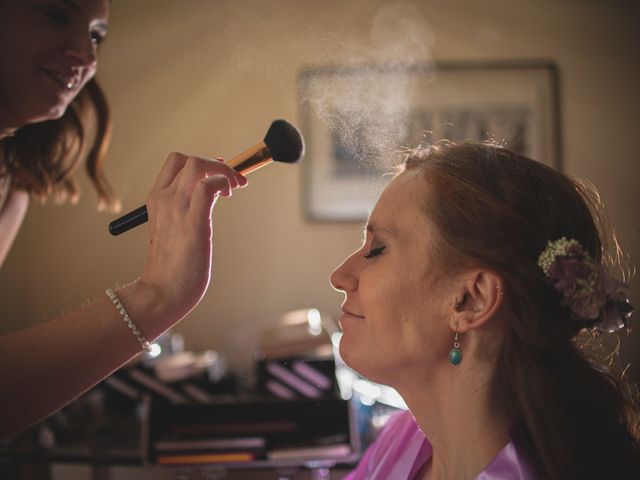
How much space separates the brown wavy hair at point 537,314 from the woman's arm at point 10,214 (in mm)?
1061

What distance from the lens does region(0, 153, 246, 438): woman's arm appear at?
2.72ft

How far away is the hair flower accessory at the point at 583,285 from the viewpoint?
0.96 metres

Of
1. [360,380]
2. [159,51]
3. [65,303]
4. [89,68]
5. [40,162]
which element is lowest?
[360,380]

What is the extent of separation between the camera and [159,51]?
8.52 ft

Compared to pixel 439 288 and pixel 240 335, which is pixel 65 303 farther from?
pixel 439 288

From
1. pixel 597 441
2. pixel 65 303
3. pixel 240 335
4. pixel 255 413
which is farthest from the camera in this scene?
pixel 240 335

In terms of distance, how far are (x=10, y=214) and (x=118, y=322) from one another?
89 cm

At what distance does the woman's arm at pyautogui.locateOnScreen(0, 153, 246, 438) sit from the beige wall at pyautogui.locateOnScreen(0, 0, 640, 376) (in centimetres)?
154

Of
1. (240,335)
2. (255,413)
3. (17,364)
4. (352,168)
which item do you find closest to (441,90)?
(352,168)

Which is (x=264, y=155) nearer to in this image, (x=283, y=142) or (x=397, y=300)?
(x=283, y=142)

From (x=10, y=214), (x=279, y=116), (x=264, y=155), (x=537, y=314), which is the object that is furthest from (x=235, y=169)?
(x=279, y=116)

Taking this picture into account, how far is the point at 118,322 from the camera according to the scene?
853mm

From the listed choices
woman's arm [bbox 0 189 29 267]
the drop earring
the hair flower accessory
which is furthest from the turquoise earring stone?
woman's arm [bbox 0 189 29 267]

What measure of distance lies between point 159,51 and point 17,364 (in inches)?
80.4
